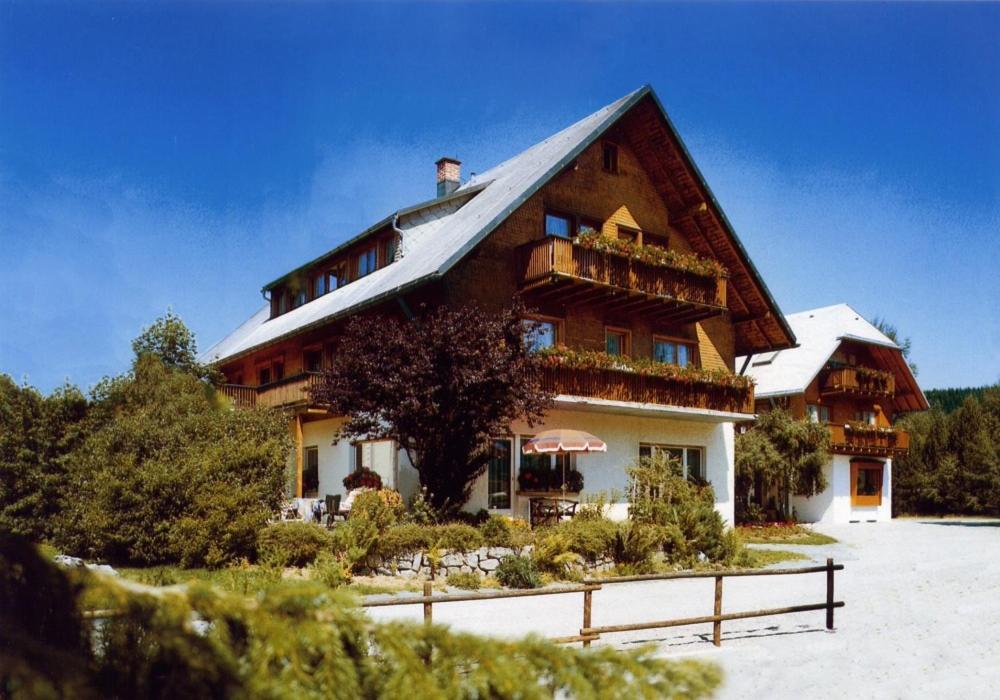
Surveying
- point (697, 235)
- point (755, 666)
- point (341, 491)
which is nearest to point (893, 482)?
point (697, 235)

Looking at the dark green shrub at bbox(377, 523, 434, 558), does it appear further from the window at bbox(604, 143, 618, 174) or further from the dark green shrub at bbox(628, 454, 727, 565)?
the window at bbox(604, 143, 618, 174)

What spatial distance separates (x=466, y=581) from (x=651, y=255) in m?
12.2

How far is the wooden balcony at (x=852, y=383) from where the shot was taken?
4006 cm

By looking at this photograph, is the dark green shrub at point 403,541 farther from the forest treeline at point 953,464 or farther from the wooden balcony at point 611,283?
the forest treeline at point 953,464

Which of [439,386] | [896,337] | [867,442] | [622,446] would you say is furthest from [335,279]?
[896,337]

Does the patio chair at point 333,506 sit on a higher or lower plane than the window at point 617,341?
lower

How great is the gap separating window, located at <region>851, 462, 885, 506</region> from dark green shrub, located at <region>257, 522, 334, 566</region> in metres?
31.6

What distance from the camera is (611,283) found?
24094 millimetres

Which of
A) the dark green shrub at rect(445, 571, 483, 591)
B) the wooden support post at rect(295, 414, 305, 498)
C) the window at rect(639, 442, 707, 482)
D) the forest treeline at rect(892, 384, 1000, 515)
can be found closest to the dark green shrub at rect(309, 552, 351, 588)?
the dark green shrub at rect(445, 571, 483, 591)

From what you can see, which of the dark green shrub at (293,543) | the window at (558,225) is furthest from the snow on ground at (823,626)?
the window at (558,225)

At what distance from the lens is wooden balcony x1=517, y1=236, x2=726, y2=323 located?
23219mm

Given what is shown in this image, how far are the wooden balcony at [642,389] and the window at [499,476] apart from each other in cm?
219

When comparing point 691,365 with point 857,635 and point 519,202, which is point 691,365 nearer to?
point 519,202

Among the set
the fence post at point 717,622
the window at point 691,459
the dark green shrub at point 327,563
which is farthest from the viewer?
the window at point 691,459
